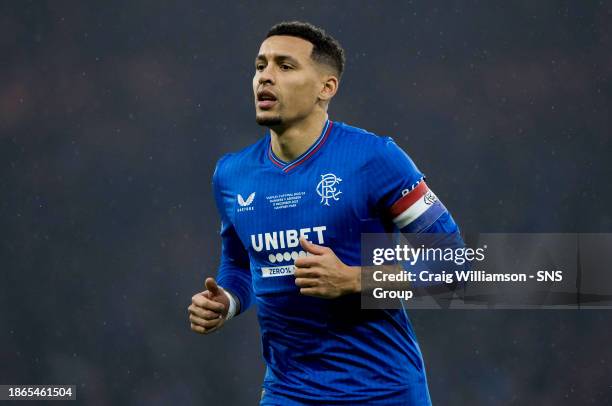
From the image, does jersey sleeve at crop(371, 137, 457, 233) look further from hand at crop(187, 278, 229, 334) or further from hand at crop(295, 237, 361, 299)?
hand at crop(187, 278, 229, 334)

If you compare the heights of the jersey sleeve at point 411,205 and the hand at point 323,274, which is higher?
the jersey sleeve at point 411,205

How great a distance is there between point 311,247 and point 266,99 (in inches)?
31.3

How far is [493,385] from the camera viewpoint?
29.1 feet

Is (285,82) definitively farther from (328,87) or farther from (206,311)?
(206,311)

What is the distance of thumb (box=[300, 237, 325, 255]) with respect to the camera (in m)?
3.41

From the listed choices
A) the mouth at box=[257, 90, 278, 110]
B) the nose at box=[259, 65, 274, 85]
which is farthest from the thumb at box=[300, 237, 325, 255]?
the nose at box=[259, 65, 274, 85]

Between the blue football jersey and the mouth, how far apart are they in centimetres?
29

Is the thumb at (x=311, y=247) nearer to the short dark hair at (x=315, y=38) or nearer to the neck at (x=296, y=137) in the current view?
the neck at (x=296, y=137)

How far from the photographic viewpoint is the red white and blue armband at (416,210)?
145 inches

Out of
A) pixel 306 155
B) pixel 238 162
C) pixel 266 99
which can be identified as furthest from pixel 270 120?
pixel 238 162

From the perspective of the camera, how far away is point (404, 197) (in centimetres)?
370

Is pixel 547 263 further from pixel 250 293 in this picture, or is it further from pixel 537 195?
pixel 250 293

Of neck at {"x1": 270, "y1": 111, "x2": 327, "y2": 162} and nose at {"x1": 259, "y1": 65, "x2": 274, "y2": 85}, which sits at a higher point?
nose at {"x1": 259, "y1": 65, "x2": 274, "y2": 85}

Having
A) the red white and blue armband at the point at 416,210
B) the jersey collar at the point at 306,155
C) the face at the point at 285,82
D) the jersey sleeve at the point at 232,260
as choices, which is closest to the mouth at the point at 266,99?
the face at the point at 285,82
